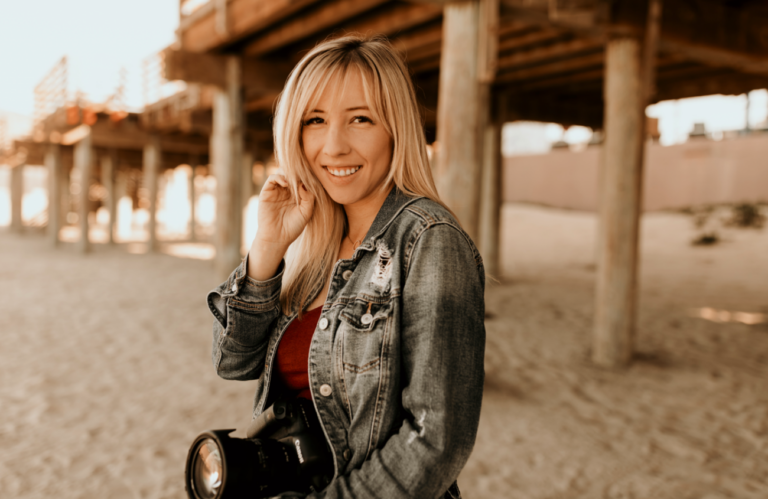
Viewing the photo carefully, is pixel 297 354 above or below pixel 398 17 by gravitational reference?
below

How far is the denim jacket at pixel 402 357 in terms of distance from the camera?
1130 millimetres

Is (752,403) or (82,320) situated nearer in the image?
(752,403)

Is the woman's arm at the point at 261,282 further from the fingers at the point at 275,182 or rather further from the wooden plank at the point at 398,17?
the wooden plank at the point at 398,17

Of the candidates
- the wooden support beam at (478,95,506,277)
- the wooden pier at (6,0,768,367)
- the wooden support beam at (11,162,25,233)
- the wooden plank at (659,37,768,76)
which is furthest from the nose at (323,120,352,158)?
the wooden support beam at (11,162,25,233)

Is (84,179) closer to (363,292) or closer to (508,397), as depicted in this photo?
(508,397)

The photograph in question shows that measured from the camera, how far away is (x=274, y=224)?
4.85 feet

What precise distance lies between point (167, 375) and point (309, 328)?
421 centimetres

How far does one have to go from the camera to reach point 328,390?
130 cm

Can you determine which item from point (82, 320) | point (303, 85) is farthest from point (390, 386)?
point (82, 320)

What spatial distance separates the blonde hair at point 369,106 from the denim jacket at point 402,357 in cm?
8

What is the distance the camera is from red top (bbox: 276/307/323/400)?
1.44 m

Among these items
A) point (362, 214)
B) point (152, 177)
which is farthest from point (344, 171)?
point (152, 177)

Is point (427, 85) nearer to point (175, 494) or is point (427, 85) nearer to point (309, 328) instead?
point (175, 494)

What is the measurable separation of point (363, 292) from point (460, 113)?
3.42m
